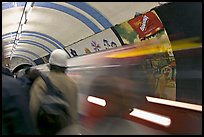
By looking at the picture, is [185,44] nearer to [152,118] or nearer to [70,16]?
[152,118]

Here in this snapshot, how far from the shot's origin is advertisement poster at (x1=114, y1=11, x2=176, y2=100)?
643cm

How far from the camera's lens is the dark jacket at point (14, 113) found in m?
2.08

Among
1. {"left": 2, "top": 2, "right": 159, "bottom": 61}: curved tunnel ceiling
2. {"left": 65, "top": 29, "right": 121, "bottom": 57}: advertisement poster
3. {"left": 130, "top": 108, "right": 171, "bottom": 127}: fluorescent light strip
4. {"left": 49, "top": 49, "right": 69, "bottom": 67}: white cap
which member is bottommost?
{"left": 130, "top": 108, "right": 171, "bottom": 127}: fluorescent light strip

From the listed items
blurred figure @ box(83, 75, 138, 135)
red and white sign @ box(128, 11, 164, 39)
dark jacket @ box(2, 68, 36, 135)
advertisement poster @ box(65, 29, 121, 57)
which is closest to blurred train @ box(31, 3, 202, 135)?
red and white sign @ box(128, 11, 164, 39)

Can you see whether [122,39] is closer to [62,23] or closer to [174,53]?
[174,53]

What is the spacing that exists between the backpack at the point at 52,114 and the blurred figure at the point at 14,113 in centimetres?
40

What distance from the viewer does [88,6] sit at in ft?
27.2

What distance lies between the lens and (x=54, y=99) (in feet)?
8.79

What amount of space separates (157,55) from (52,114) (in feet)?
14.8

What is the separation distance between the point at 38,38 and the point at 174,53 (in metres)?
10.1

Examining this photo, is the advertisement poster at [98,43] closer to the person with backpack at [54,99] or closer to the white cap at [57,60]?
the white cap at [57,60]

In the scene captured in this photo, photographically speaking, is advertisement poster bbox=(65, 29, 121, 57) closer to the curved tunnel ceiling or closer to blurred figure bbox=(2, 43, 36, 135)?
the curved tunnel ceiling

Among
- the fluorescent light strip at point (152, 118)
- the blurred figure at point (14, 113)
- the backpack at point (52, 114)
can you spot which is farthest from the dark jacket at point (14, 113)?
the fluorescent light strip at point (152, 118)

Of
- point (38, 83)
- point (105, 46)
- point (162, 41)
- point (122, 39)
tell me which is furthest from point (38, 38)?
point (38, 83)
